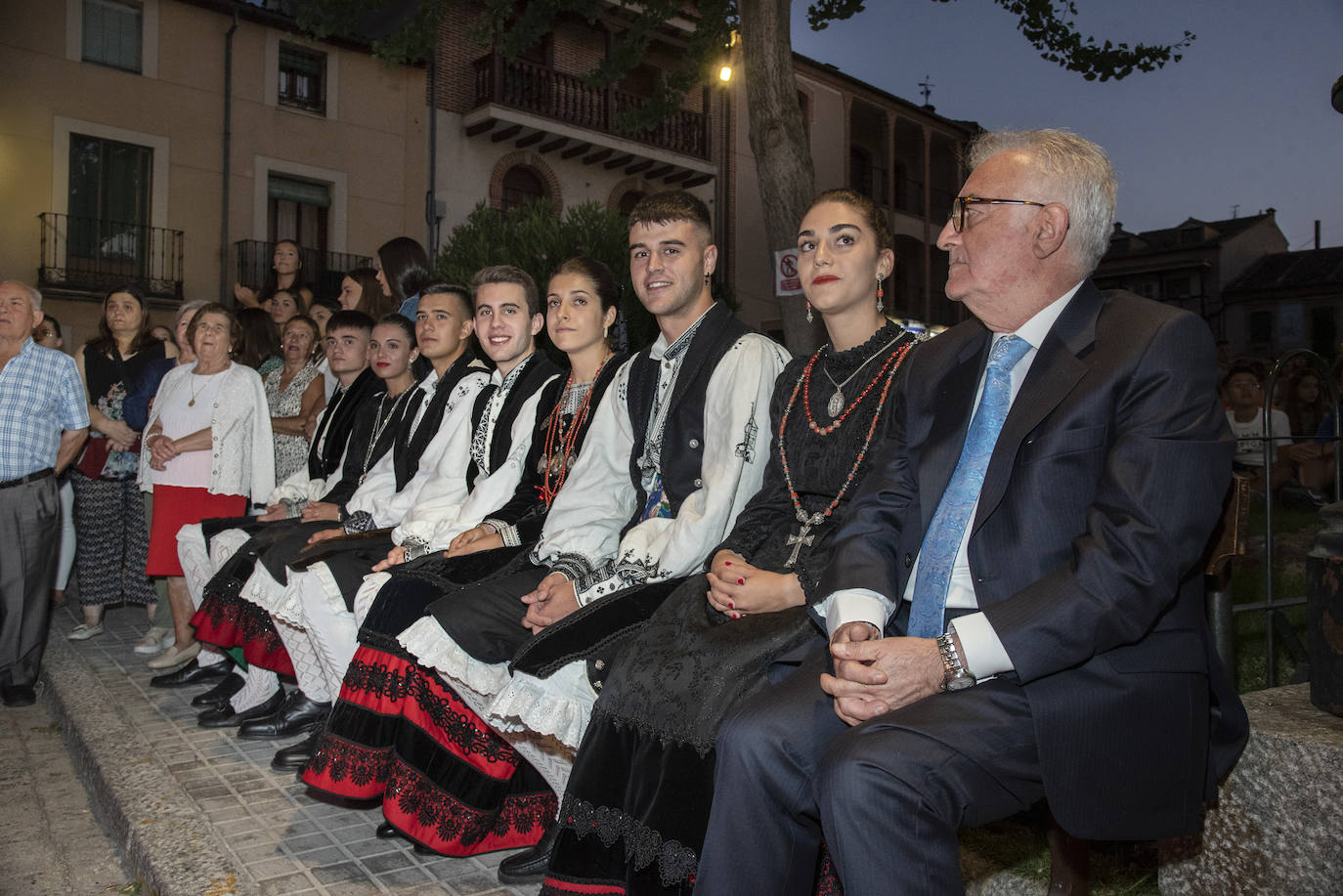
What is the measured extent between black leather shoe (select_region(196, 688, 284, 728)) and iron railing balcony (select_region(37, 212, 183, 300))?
1307 centimetres

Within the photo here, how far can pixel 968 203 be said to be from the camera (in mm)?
2650

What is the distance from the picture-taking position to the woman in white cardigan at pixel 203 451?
631 centimetres

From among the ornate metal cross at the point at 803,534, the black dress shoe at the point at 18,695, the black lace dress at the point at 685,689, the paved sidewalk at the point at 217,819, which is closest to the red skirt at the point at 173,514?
the paved sidewalk at the point at 217,819

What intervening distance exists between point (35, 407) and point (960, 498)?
19.0 ft

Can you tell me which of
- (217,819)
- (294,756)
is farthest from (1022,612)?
(294,756)

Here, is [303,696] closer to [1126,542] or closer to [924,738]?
[924,738]

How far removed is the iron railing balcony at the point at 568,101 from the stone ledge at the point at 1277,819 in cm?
1776

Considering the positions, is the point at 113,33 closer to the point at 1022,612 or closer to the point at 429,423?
the point at 429,423

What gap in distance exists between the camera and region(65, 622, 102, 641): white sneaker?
23.1 feet

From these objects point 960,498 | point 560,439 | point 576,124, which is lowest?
point 960,498

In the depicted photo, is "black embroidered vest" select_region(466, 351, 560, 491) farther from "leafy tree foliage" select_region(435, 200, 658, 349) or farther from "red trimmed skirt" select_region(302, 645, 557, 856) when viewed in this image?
"leafy tree foliage" select_region(435, 200, 658, 349)

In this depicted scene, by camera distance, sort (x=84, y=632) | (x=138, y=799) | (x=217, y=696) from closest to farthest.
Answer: (x=138, y=799)
(x=217, y=696)
(x=84, y=632)

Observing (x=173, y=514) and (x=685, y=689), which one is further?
(x=173, y=514)

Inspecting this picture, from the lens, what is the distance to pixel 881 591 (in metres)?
2.56
